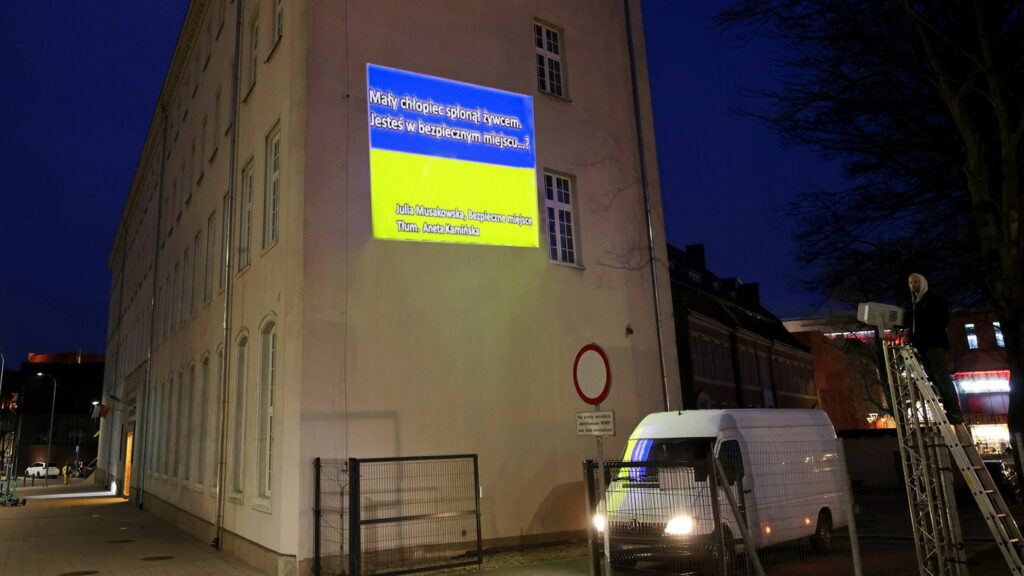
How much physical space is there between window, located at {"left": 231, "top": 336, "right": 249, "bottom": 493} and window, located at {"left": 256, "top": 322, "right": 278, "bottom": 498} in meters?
1.09

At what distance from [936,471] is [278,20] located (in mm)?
13915

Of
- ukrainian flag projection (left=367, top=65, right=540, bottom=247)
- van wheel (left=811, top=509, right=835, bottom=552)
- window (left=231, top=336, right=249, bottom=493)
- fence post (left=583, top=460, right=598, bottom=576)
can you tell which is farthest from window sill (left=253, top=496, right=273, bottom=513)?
van wheel (left=811, top=509, right=835, bottom=552)

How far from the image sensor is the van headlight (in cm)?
943

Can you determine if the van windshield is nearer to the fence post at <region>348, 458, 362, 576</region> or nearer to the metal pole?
the metal pole

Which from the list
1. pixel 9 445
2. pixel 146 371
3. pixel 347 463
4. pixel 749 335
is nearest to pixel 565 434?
pixel 347 463

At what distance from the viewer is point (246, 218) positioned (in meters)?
16.2

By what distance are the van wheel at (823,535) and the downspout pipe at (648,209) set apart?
15.0 ft

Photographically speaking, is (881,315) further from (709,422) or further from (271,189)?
(271,189)

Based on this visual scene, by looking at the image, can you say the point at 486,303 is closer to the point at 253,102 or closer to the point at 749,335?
the point at 253,102

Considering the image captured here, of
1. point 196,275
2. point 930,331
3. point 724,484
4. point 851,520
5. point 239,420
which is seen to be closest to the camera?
point 851,520

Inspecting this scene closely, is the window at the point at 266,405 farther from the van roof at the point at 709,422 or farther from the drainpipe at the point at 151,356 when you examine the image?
the drainpipe at the point at 151,356

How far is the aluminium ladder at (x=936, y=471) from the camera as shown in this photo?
798 centimetres

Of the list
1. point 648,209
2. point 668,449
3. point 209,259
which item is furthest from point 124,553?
point 648,209

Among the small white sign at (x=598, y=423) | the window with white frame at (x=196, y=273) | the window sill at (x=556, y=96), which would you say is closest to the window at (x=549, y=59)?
the window sill at (x=556, y=96)
